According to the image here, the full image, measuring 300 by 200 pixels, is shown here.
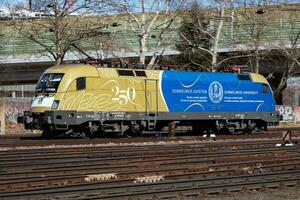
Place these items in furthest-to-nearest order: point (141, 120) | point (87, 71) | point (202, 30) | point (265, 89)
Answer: point (202, 30)
point (265, 89)
point (141, 120)
point (87, 71)

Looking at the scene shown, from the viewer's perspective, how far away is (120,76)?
27.8 metres

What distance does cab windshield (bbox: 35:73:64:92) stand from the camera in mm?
26370

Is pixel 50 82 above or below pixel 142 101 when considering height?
above

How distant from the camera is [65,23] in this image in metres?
39.8

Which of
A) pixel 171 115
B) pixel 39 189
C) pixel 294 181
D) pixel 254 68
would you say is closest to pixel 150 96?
pixel 171 115

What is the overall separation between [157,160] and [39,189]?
560 centimetres

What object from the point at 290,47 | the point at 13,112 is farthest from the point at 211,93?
the point at 290,47

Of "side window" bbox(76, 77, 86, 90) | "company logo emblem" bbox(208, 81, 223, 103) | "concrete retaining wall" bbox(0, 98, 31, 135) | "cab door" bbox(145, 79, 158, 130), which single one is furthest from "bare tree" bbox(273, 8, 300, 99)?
"side window" bbox(76, 77, 86, 90)

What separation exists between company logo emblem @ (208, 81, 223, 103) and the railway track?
1198cm

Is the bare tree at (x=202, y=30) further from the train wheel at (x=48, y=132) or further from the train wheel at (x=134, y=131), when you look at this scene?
the train wheel at (x=48, y=132)

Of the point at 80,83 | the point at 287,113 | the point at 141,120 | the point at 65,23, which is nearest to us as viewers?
the point at 80,83

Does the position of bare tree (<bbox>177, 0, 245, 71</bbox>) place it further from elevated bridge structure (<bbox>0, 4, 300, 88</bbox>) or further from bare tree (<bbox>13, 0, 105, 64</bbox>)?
bare tree (<bbox>13, 0, 105, 64</bbox>)

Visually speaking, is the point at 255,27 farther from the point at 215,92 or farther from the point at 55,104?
the point at 55,104

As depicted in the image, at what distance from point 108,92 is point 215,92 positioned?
22.5 ft
